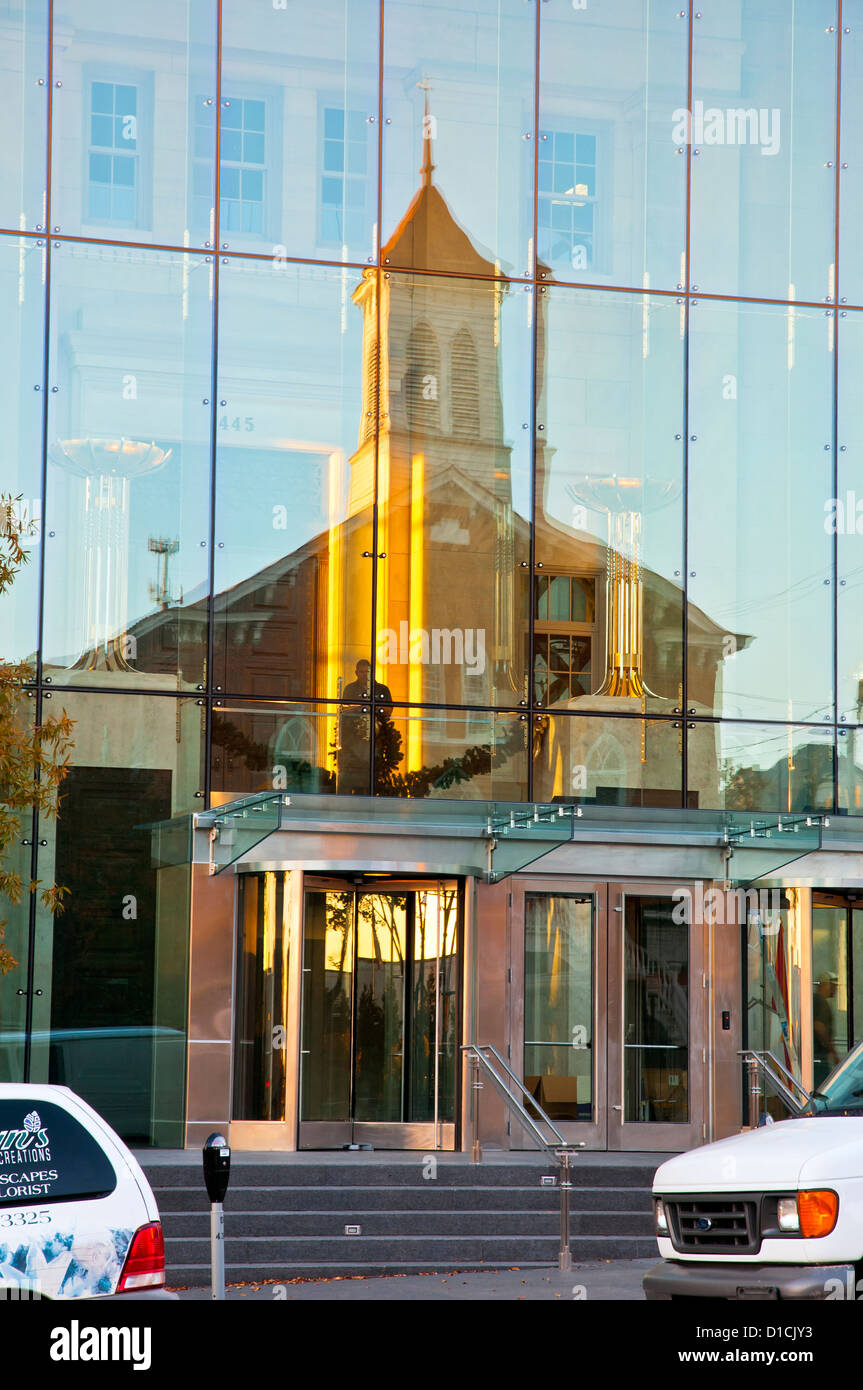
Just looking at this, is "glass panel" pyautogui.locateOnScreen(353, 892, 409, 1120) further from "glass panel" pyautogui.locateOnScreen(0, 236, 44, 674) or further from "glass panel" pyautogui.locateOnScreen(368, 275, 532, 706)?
"glass panel" pyautogui.locateOnScreen(0, 236, 44, 674)

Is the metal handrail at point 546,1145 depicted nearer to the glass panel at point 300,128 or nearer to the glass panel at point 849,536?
the glass panel at point 849,536

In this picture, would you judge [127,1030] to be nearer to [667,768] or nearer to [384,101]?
[667,768]

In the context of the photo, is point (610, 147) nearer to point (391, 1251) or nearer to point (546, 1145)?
point (546, 1145)

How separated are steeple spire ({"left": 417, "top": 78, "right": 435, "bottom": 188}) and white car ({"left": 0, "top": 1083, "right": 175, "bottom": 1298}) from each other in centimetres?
1548

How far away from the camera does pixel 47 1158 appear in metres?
A: 8.20

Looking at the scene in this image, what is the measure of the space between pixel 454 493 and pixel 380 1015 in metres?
6.35

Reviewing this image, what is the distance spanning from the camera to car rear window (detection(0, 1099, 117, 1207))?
8055mm

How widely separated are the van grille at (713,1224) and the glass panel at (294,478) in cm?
1182

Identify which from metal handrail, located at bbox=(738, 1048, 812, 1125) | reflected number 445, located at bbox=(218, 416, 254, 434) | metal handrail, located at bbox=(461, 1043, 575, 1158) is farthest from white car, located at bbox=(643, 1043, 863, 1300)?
reflected number 445, located at bbox=(218, 416, 254, 434)

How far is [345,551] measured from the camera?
2042cm

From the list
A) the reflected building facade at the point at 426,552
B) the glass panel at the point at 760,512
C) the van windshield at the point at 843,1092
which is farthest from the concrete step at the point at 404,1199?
the van windshield at the point at 843,1092

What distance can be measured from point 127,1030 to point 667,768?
723cm
